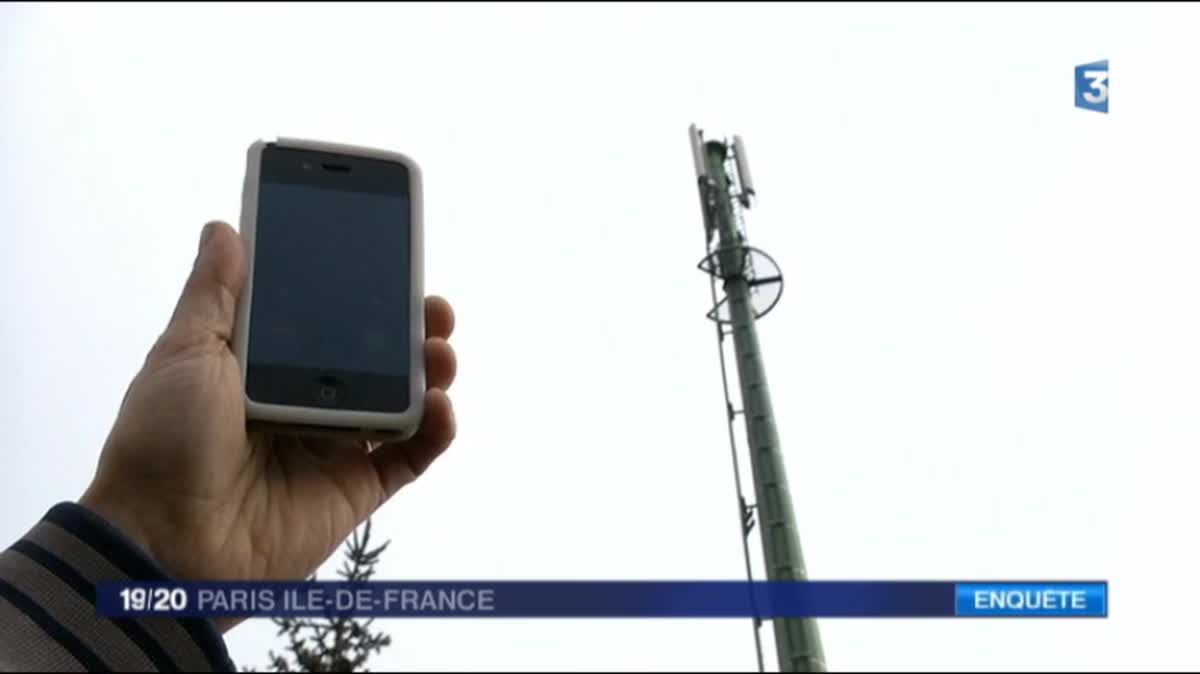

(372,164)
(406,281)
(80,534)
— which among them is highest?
(372,164)

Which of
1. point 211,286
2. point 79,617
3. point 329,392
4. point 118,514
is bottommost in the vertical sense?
point 79,617

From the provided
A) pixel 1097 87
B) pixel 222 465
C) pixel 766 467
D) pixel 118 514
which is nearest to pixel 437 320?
pixel 222 465

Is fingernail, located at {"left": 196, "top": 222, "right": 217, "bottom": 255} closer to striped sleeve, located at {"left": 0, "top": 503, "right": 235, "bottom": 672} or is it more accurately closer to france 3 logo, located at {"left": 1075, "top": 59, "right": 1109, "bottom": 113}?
striped sleeve, located at {"left": 0, "top": 503, "right": 235, "bottom": 672}

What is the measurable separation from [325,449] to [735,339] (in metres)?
6.68

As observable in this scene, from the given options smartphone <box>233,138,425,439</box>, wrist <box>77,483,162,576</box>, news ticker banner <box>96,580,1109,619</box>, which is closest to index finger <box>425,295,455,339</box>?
smartphone <box>233,138,425,439</box>

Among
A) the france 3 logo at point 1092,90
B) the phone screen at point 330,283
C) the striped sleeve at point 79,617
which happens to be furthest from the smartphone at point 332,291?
the france 3 logo at point 1092,90

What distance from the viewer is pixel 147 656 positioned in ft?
5.81

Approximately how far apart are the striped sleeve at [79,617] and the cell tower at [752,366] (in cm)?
494

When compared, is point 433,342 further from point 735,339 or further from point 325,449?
point 735,339

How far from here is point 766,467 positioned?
26.1 feet

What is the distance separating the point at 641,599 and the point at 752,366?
18.7 ft

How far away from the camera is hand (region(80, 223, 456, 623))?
85.0 inches

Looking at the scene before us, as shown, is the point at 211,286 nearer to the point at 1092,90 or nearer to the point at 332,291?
the point at 332,291

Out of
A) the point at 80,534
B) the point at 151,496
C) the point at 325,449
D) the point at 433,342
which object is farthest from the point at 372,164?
the point at 80,534
